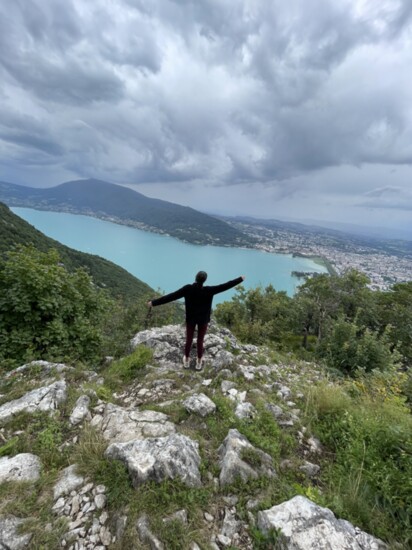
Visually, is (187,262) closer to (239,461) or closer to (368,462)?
(239,461)

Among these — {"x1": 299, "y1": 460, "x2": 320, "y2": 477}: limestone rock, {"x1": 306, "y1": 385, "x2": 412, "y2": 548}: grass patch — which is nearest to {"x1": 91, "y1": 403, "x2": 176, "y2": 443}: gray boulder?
{"x1": 299, "y1": 460, "x2": 320, "y2": 477}: limestone rock

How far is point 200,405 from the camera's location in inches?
163

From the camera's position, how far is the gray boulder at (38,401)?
3726 mm

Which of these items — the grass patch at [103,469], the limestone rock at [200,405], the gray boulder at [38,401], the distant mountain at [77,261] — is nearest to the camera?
the grass patch at [103,469]

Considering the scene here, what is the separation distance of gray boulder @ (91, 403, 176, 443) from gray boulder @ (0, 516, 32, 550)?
46.3 inches

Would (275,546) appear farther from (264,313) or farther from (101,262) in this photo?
(101,262)

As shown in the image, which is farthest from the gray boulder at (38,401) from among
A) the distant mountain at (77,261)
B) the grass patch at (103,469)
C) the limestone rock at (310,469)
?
the distant mountain at (77,261)

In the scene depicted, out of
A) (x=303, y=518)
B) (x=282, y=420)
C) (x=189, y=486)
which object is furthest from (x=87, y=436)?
(x=282, y=420)

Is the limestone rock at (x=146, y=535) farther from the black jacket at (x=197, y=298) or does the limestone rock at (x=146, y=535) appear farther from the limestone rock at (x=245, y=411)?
the black jacket at (x=197, y=298)

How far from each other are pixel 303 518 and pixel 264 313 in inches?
1008

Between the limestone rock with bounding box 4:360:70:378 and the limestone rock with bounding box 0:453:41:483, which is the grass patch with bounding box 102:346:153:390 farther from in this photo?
the limestone rock with bounding box 0:453:41:483

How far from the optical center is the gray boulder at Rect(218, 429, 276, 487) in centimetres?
297

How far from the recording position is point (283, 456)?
3469mm

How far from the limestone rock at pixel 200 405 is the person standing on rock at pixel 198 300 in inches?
65.4
